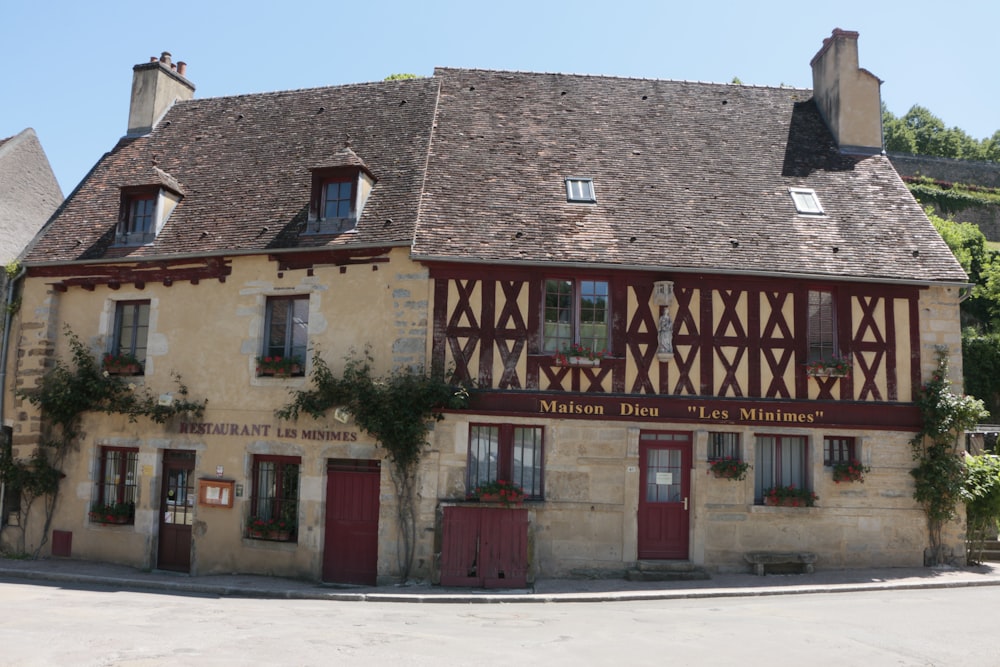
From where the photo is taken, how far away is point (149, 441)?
12.0 m

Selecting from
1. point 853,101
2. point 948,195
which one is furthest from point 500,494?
point 948,195

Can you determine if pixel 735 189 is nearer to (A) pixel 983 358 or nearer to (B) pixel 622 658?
(B) pixel 622 658

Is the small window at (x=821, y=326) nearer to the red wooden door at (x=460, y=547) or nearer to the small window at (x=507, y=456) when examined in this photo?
the small window at (x=507, y=456)

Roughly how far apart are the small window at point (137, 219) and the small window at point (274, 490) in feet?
13.6

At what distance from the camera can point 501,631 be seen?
25.5 feet

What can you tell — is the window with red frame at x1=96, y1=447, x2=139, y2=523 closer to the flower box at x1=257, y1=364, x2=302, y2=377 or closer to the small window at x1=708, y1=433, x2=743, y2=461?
the flower box at x1=257, y1=364, x2=302, y2=377

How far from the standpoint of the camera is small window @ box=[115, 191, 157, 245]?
1268 centimetres

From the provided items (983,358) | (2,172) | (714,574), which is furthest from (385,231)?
(983,358)

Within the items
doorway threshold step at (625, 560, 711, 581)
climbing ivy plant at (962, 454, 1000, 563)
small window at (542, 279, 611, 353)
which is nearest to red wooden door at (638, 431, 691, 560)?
doorway threshold step at (625, 560, 711, 581)

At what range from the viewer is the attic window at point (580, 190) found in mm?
12352

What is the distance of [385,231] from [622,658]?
694 cm

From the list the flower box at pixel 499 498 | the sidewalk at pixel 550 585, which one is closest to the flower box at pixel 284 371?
the sidewalk at pixel 550 585

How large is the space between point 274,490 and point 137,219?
16.8 ft

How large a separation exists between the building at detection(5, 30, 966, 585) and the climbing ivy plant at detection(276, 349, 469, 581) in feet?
0.59
